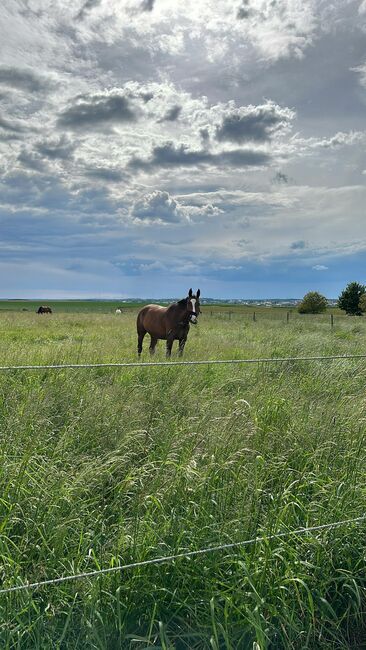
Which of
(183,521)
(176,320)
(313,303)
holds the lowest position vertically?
(183,521)

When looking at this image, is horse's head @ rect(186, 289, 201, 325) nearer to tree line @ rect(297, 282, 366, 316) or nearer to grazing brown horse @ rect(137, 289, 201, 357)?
grazing brown horse @ rect(137, 289, 201, 357)

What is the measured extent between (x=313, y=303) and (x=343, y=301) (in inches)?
223

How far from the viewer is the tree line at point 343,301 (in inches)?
3218

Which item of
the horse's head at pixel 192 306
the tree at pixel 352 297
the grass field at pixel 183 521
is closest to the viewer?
the grass field at pixel 183 521

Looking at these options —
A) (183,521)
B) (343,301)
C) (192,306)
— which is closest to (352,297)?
(343,301)

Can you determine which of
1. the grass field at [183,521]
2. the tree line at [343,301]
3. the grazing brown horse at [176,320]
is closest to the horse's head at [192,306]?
the grazing brown horse at [176,320]

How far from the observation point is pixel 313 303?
84.3m

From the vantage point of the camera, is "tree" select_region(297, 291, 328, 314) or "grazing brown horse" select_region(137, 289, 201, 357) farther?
"tree" select_region(297, 291, 328, 314)

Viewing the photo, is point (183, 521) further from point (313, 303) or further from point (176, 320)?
point (313, 303)

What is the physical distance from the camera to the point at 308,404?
4598 millimetres

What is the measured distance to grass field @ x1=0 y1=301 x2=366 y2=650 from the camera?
6.98 feet

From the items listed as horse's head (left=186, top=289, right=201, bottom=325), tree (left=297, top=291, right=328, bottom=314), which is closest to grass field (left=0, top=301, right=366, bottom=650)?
horse's head (left=186, top=289, right=201, bottom=325)

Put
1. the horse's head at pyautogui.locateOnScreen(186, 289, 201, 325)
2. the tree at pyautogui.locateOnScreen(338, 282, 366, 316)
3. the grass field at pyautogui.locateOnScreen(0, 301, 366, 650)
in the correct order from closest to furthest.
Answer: the grass field at pyautogui.locateOnScreen(0, 301, 366, 650) → the horse's head at pyautogui.locateOnScreen(186, 289, 201, 325) → the tree at pyautogui.locateOnScreen(338, 282, 366, 316)

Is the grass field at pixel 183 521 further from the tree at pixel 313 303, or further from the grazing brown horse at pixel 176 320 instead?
the tree at pixel 313 303
